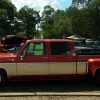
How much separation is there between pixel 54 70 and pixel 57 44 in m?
0.91

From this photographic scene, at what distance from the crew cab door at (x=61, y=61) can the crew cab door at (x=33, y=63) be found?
21 cm

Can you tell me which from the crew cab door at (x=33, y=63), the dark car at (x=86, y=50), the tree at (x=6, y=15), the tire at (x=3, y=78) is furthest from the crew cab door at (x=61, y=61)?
the tree at (x=6, y=15)

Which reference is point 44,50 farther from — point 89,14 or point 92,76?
point 89,14

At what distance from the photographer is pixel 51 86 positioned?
8.45 m

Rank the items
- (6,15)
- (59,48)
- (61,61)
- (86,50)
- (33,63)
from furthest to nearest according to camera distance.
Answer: (6,15) < (86,50) < (59,48) < (61,61) < (33,63)

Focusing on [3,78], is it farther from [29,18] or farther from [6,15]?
[6,15]

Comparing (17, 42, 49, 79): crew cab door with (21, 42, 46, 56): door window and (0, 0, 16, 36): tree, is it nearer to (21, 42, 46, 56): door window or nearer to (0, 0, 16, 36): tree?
(21, 42, 46, 56): door window

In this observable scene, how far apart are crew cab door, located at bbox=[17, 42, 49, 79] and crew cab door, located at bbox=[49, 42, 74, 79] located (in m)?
0.21

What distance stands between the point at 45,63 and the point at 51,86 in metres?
0.89

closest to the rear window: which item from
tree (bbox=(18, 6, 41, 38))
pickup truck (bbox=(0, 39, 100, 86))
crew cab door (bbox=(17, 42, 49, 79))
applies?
pickup truck (bbox=(0, 39, 100, 86))

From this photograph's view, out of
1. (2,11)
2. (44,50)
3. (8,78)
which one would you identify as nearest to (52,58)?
(44,50)

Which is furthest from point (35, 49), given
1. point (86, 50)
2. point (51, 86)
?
point (86, 50)

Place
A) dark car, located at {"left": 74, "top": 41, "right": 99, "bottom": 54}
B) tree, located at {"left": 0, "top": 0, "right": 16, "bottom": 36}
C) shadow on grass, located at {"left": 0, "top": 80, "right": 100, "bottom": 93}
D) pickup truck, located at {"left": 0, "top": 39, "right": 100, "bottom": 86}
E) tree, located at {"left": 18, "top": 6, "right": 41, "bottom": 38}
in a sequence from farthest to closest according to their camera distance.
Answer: tree, located at {"left": 0, "top": 0, "right": 16, "bottom": 36} < tree, located at {"left": 18, "top": 6, "right": 41, "bottom": 38} < dark car, located at {"left": 74, "top": 41, "right": 99, "bottom": 54} < pickup truck, located at {"left": 0, "top": 39, "right": 100, "bottom": 86} < shadow on grass, located at {"left": 0, "top": 80, "right": 100, "bottom": 93}

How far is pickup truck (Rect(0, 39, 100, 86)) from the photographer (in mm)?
8117
